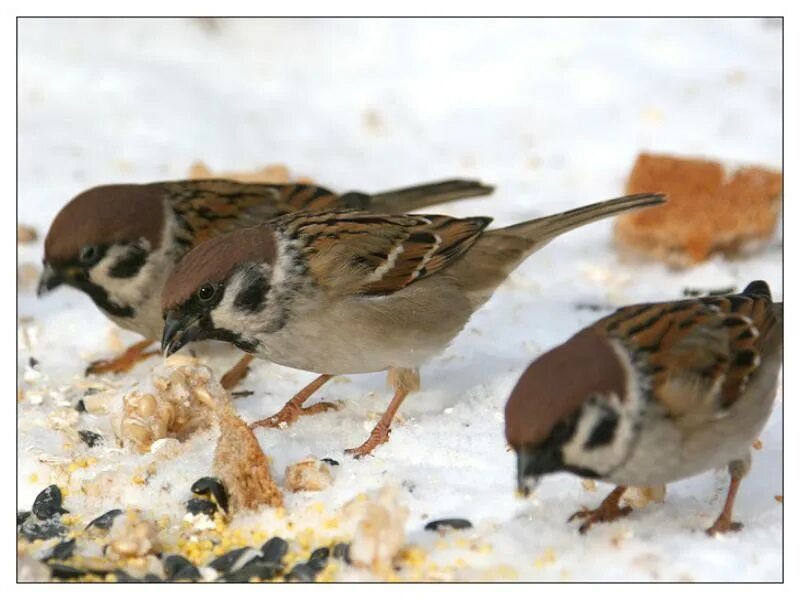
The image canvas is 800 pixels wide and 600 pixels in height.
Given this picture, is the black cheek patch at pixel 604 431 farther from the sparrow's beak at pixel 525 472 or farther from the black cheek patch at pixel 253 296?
the black cheek patch at pixel 253 296

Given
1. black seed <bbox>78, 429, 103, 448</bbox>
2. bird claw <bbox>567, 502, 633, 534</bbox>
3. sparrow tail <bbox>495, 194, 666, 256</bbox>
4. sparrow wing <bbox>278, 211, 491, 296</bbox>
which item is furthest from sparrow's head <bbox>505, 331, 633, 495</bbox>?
black seed <bbox>78, 429, 103, 448</bbox>

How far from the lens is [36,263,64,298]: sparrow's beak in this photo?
448 cm

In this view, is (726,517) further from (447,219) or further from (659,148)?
(659,148)

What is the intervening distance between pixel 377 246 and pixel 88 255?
109cm

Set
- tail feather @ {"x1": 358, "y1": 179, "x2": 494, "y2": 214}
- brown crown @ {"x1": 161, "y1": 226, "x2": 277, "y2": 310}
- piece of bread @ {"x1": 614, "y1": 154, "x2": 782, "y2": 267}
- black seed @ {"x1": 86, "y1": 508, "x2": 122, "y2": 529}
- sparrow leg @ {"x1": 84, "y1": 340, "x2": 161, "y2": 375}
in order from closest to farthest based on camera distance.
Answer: black seed @ {"x1": 86, "y1": 508, "x2": 122, "y2": 529}
brown crown @ {"x1": 161, "y1": 226, "x2": 277, "y2": 310}
sparrow leg @ {"x1": 84, "y1": 340, "x2": 161, "y2": 375}
tail feather @ {"x1": 358, "y1": 179, "x2": 494, "y2": 214}
piece of bread @ {"x1": 614, "y1": 154, "x2": 782, "y2": 267}

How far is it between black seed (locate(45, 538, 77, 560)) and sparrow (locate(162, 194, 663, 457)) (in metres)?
0.70

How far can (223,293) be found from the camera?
12.6ft

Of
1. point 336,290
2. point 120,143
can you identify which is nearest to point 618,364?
point 336,290

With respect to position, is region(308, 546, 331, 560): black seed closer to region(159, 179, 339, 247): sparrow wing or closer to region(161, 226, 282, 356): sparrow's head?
region(161, 226, 282, 356): sparrow's head

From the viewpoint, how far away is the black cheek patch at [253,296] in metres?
3.88

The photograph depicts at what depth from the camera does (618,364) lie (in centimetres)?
314

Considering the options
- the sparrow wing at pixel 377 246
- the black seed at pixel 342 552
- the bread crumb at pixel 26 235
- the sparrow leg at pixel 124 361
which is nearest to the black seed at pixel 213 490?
the black seed at pixel 342 552

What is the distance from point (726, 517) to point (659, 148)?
3.77 meters

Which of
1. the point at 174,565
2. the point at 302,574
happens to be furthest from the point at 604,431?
the point at 174,565
